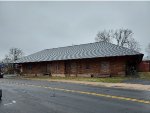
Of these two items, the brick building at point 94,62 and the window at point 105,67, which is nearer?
the brick building at point 94,62

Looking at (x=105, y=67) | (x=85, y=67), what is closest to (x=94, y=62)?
(x=85, y=67)

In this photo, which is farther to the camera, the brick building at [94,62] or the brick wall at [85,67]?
the brick wall at [85,67]

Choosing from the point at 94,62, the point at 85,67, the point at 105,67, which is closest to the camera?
the point at 105,67

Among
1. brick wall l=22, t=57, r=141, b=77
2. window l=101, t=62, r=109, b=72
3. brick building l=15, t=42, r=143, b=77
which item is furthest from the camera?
window l=101, t=62, r=109, b=72

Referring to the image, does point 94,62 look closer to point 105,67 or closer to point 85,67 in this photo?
point 85,67

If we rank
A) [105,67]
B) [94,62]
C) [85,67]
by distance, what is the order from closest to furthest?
[105,67]
[94,62]
[85,67]

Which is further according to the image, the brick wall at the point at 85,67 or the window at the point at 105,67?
the window at the point at 105,67

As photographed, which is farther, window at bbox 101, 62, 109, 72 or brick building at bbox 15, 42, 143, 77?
window at bbox 101, 62, 109, 72

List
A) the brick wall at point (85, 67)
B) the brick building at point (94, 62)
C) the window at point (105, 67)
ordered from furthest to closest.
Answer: the window at point (105, 67) < the brick wall at point (85, 67) < the brick building at point (94, 62)

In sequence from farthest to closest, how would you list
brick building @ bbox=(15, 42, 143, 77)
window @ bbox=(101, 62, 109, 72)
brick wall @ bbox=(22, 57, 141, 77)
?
window @ bbox=(101, 62, 109, 72) < brick wall @ bbox=(22, 57, 141, 77) < brick building @ bbox=(15, 42, 143, 77)

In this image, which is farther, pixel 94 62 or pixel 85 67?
pixel 85 67

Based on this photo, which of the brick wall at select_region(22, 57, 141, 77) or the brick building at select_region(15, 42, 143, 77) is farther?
the brick wall at select_region(22, 57, 141, 77)

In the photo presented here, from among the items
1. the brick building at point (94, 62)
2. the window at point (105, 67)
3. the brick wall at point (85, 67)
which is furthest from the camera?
the window at point (105, 67)

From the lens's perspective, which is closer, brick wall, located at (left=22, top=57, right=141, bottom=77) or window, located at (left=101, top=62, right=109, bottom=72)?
brick wall, located at (left=22, top=57, right=141, bottom=77)
